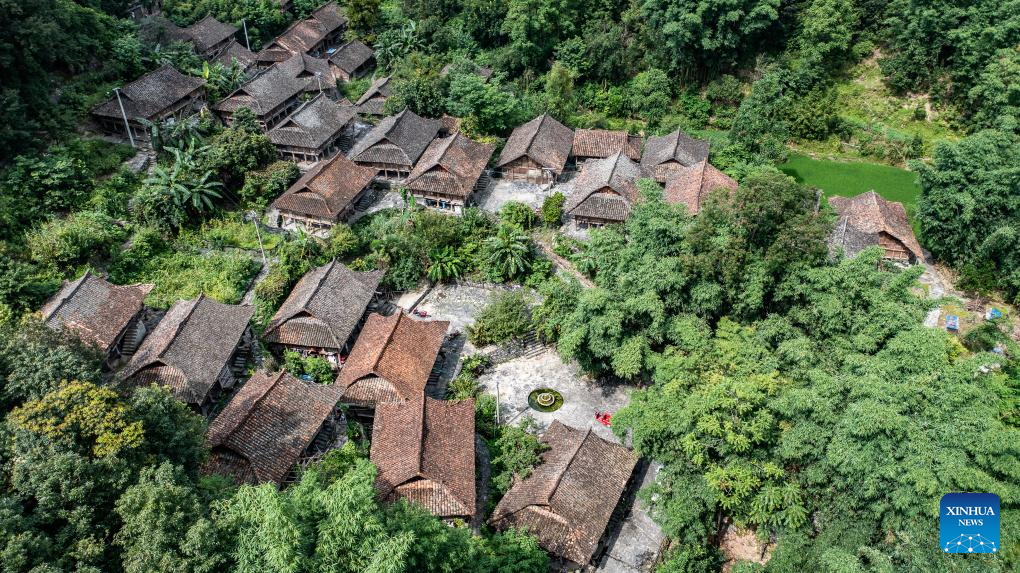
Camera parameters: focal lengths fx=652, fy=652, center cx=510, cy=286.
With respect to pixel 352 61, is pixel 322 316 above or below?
above

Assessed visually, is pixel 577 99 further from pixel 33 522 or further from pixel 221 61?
pixel 33 522

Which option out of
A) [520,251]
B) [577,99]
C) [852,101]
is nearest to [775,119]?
[852,101]

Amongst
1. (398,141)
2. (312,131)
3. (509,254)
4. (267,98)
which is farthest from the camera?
(267,98)

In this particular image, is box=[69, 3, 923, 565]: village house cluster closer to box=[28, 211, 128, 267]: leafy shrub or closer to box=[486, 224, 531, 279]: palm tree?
box=[28, 211, 128, 267]: leafy shrub

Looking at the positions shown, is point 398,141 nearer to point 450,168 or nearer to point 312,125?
point 450,168

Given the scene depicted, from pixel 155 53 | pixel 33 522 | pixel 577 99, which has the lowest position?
pixel 577 99

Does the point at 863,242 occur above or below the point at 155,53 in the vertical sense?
below

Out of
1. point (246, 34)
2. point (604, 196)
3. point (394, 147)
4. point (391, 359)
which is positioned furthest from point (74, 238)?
point (246, 34)

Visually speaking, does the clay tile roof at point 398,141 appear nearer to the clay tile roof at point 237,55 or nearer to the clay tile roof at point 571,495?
the clay tile roof at point 237,55
